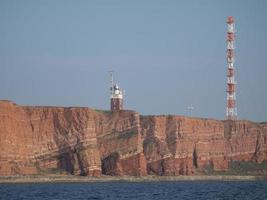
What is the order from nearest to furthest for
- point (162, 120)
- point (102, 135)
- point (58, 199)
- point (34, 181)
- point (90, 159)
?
1. point (58, 199)
2. point (34, 181)
3. point (90, 159)
4. point (102, 135)
5. point (162, 120)

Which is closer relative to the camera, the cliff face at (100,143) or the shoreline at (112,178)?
the shoreline at (112,178)

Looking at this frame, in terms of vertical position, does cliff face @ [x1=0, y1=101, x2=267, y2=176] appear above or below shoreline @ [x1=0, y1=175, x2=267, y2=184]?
above

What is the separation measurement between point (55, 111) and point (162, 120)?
28.1 meters

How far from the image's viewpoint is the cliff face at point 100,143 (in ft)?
497

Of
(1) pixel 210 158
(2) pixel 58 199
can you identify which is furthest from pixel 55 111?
(2) pixel 58 199

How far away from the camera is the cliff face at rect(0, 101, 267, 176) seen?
15162 centimetres

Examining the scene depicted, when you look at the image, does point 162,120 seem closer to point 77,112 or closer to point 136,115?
point 136,115

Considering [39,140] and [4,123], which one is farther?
[39,140]

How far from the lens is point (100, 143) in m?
169

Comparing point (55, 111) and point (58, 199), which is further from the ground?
point (55, 111)

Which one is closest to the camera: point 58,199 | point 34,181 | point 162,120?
point 58,199

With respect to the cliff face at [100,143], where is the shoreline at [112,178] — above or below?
below

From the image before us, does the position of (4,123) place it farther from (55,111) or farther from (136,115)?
(136,115)

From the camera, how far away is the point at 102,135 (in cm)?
17150
